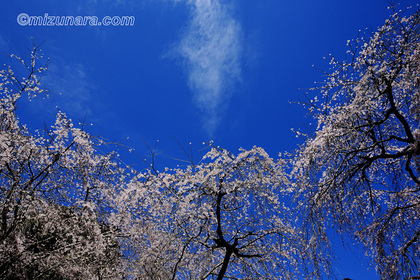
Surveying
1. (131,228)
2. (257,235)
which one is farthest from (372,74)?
(131,228)

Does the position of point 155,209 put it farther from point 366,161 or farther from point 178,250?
point 366,161

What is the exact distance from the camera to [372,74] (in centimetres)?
480

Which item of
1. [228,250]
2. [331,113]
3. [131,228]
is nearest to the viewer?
[331,113]

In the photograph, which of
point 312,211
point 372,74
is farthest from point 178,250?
point 372,74

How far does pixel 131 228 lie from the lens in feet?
19.5

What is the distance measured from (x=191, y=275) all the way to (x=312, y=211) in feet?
10.3

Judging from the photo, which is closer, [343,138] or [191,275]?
[343,138]

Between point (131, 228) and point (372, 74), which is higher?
point (372, 74)

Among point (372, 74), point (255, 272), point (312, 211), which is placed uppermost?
point (372, 74)

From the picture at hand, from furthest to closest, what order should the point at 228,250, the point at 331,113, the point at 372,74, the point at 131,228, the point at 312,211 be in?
the point at 131,228 < the point at 228,250 < the point at 331,113 < the point at 372,74 < the point at 312,211

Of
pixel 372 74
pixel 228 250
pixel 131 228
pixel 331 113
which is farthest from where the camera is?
pixel 131 228

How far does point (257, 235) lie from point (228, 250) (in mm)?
707

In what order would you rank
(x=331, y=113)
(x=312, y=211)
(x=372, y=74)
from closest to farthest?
(x=312, y=211)
(x=372, y=74)
(x=331, y=113)

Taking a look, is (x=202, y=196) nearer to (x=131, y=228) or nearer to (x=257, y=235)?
(x=257, y=235)
